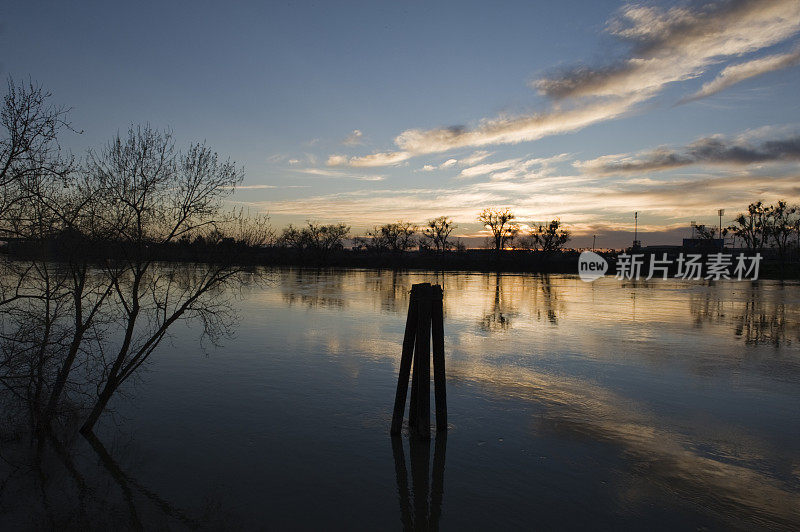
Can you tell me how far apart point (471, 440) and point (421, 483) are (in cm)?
164

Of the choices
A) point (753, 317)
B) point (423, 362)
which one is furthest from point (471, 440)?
point (753, 317)

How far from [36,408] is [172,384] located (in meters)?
3.36

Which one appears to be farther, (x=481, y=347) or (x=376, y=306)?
(x=376, y=306)

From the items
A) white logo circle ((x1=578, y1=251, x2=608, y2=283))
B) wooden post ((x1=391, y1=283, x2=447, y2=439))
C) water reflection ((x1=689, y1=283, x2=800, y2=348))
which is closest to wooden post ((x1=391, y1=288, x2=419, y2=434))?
wooden post ((x1=391, y1=283, x2=447, y2=439))

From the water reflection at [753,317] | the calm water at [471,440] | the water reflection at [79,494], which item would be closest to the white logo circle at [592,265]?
the water reflection at [753,317]

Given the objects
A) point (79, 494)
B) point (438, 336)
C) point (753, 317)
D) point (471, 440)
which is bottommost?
point (79, 494)

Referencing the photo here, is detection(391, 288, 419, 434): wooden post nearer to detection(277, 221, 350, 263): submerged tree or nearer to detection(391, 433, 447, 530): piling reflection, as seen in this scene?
detection(391, 433, 447, 530): piling reflection

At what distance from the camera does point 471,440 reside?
8.19 meters

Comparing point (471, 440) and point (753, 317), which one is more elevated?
point (753, 317)

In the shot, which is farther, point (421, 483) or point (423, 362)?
point (423, 362)

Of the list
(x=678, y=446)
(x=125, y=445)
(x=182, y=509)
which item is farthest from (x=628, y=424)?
(x=125, y=445)

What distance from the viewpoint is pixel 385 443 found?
801cm

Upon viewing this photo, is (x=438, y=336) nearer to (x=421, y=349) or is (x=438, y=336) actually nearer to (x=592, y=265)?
(x=421, y=349)

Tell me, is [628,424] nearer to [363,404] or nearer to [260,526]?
[363,404]
